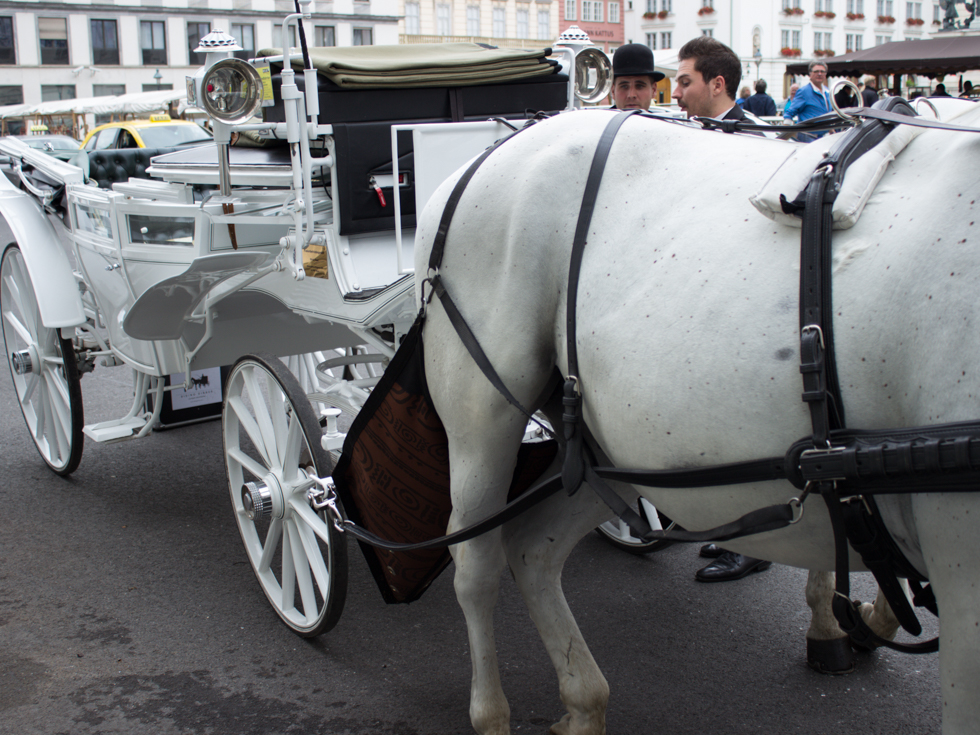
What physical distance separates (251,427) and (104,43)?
44.9 metres

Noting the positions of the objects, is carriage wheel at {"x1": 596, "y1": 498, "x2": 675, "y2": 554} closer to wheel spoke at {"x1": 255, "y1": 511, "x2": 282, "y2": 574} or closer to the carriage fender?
wheel spoke at {"x1": 255, "y1": 511, "x2": 282, "y2": 574}

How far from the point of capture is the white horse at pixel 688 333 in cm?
131

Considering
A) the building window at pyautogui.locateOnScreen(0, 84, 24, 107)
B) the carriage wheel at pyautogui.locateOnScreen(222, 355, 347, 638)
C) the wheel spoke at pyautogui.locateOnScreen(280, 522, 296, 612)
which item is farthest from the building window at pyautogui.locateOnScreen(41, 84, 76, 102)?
the wheel spoke at pyautogui.locateOnScreen(280, 522, 296, 612)

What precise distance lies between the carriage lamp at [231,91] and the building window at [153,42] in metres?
44.4

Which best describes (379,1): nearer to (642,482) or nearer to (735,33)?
(735,33)

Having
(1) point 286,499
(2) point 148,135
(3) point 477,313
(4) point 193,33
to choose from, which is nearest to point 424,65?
(3) point 477,313

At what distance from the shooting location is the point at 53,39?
41000 millimetres

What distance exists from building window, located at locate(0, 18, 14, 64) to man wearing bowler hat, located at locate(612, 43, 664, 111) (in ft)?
145

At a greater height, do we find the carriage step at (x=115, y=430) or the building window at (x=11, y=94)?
the building window at (x=11, y=94)

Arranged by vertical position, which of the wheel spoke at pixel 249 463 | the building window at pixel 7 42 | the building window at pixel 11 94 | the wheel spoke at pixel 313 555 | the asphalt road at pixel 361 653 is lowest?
the asphalt road at pixel 361 653

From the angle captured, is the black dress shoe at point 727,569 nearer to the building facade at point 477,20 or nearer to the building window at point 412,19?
the building facade at point 477,20

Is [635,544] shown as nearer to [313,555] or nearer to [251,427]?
[313,555]

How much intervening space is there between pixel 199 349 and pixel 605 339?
7.62 ft

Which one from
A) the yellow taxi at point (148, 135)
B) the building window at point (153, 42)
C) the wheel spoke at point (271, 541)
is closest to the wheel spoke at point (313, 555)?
the wheel spoke at point (271, 541)
